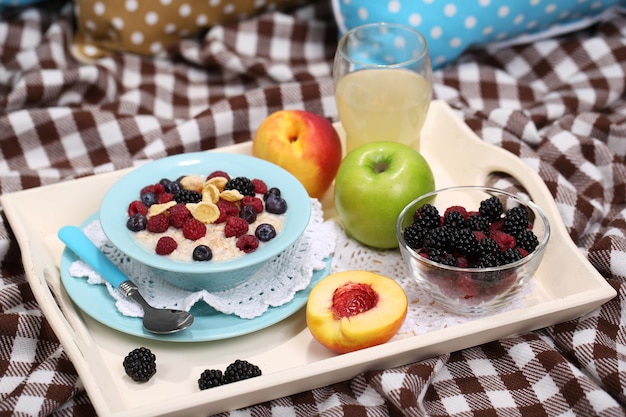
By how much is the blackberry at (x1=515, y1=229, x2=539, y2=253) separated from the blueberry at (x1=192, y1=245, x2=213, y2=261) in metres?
0.40

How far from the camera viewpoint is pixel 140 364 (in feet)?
3.13

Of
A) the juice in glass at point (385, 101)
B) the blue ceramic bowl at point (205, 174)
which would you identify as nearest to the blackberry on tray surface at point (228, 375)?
the blue ceramic bowl at point (205, 174)

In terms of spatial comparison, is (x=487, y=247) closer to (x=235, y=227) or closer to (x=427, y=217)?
(x=427, y=217)

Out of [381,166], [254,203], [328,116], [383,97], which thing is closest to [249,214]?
[254,203]

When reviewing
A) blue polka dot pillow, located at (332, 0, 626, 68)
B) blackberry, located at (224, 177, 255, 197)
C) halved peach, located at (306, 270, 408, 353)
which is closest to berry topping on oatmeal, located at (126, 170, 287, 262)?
blackberry, located at (224, 177, 255, 197)

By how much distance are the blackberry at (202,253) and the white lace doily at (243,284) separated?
5cm

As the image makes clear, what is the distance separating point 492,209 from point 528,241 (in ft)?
0.24

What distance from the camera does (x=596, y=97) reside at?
5.11ft

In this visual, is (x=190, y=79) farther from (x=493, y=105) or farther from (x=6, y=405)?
(x=6, y=405)

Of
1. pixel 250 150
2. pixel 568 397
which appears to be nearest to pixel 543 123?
pixel 250 150

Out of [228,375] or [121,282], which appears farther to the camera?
[121,282]

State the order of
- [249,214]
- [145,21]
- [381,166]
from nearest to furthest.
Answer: [249,214] → [381,166] → [145,21]

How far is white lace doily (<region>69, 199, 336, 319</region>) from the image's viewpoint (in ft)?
3.37

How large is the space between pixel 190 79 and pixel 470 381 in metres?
1.00
